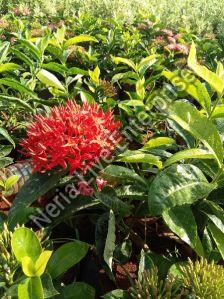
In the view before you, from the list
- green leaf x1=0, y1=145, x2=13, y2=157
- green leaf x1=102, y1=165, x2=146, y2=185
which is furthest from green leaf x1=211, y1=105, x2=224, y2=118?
green leaf x1=0, y1=145, x2=13, y2=157

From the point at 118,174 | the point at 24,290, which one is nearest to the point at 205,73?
the point at 118,174

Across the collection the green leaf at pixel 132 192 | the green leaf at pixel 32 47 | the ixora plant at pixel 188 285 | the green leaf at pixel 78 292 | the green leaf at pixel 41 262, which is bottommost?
the ixora plant at pixel 188 285

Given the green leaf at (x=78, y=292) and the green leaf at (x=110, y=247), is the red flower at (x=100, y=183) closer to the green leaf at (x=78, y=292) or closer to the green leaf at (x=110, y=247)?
the green leaf at (x=110, y=247)

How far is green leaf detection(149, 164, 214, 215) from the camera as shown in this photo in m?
1.07

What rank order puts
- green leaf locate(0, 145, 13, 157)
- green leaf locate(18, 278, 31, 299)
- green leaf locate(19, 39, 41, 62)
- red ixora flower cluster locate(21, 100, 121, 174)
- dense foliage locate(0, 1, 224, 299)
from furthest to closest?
green leaf locate(19, 39, 41, 62), green leaf locate(0, 145, 13, 157), red ixora flower cluster locate(21, 100, 121, 174), dense foliage locate(0, 1, 224, 299), green leaf locate(18, 278, 31, 299)

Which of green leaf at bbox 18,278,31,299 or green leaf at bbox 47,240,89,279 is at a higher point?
green leaf at bbox 18,278,31,299

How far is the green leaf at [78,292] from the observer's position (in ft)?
3.68

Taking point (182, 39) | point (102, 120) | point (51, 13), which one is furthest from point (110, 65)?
point (51, 13)

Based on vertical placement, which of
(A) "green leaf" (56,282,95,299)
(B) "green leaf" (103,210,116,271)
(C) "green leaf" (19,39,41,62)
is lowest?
(A) "green leaf" (56,282,95,299)

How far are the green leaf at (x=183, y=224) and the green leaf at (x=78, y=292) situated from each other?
0.27 meters

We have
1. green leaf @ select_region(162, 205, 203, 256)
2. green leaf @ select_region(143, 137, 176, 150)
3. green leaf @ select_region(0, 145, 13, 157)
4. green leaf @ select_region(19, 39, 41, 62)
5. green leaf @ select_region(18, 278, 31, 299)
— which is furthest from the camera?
green leaf @ select_region(19, 39, 41, 62)

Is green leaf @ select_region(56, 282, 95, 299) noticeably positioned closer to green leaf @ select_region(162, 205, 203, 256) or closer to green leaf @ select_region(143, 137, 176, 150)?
green leaf @ select_region(162, 205, 203, 256)

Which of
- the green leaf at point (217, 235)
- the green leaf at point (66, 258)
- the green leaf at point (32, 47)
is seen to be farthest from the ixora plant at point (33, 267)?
the green leaf at point (32, 47)

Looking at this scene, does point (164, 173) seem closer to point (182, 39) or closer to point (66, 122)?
point (66, 122)
